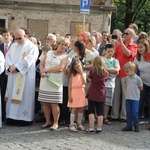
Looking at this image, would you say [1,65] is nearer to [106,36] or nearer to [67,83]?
[67,83]

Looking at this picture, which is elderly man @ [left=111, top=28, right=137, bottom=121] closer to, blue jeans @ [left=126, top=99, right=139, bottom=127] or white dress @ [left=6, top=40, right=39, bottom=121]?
blue jeans @ [left=126, top=99, right=139, bottom=127]

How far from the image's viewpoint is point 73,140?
6.75 m

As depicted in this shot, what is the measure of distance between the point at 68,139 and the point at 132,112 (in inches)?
59.8

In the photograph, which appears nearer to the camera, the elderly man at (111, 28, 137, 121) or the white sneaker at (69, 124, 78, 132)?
the white sneaker at (69, 124, 78, 132)

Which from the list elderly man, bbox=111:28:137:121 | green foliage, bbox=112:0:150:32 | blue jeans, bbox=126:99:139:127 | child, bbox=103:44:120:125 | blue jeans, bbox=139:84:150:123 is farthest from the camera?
green foliage, bbox=112:0:150:32

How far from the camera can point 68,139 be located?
6.80 metres

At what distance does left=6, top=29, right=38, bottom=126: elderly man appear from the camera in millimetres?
7742

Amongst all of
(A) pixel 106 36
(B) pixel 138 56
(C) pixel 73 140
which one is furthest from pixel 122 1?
(C) pixel 73 140

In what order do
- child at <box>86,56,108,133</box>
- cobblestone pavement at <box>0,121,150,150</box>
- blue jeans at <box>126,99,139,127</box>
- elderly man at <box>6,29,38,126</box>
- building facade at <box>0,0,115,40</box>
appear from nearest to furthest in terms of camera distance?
cobblestone pavement at <box>0,121,150,150</box> → child at <box>86,56,108,133</box> → blue jeans at <box>126,99,139,127</box> → elderly man at <box>6,29,38,126</box> → building facade at <box>0,0,115,40</box>

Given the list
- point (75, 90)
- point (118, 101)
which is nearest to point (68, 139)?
point (75, 90)

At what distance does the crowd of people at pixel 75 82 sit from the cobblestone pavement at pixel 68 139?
0.21 meters

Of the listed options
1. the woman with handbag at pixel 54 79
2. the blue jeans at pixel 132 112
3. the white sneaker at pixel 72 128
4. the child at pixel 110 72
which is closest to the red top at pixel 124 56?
the child at pixel 110 72

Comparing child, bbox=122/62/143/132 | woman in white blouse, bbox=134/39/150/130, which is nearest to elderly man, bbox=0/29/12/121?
child, bbox=122/62/143/132

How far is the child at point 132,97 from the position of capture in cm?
748
